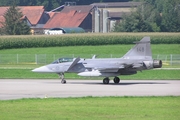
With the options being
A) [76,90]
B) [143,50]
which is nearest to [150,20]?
[143,50]

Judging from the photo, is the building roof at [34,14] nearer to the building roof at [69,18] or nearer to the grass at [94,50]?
the building roof at [69,18]

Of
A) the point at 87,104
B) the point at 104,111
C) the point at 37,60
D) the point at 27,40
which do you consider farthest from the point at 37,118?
the point at 27,40

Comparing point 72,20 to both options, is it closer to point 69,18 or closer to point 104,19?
point 69,18

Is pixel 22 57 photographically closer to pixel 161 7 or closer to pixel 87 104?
pixel 87 104

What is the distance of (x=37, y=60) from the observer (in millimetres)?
71125

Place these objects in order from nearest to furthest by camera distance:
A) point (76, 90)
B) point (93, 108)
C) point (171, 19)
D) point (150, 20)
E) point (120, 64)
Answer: point (93, 108) → point (76, 90) → point (120, 64) → point (171, 19) → point (150, 20)

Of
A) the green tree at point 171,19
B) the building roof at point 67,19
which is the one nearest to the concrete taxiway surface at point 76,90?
the green tree at point 171,19

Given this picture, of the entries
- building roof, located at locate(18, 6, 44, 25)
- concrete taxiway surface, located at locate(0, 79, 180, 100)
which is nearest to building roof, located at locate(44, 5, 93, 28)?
building roof, located at locate(18, 6, 44, 25)

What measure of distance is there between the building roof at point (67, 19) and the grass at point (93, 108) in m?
104

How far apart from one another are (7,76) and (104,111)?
26.4 metres

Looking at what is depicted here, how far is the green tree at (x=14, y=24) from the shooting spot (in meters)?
109

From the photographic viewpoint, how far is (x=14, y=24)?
109500 mm

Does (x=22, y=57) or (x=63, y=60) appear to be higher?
(x=63, y=60)

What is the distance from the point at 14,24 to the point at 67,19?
27116mm
